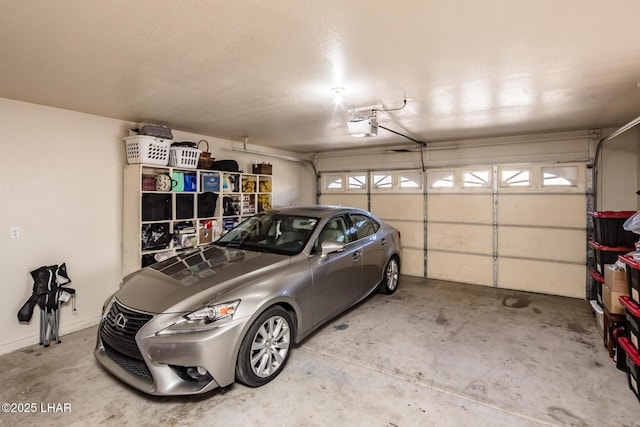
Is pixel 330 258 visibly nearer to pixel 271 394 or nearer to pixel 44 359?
pixel 271 394

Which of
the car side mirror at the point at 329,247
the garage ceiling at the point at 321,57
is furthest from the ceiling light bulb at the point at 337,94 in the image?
the car side mirror at the point at 329,247

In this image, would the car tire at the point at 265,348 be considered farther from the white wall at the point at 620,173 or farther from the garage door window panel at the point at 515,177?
the white wall at the point at 620,173

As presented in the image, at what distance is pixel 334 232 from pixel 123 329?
6.94 ft

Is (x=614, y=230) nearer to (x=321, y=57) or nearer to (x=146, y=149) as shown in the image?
(x=321, y=57)

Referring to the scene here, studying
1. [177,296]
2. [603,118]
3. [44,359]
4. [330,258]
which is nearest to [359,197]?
[330,258]

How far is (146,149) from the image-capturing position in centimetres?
363

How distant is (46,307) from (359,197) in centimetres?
500

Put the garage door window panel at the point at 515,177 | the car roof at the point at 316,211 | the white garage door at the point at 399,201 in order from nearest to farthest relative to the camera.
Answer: the car roof at the point at 316,211 → the garage door window panel at the point at 515,177 → the white garage door at the point at 399,201

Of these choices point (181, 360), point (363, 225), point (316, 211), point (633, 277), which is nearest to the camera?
point (181, 360)

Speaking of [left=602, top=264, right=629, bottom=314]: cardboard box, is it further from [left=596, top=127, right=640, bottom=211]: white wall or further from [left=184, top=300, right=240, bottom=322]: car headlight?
[left=184, top=300, right=240, bottom=322]: car headlight

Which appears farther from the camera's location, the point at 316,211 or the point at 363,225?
the point at 363,225

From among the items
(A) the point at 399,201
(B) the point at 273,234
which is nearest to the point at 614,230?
(A) the point at 399,201

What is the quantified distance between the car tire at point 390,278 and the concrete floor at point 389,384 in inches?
35.6

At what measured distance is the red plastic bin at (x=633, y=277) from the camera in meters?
2.32
